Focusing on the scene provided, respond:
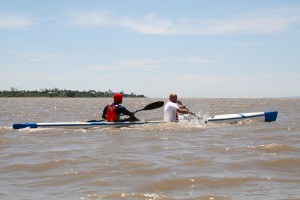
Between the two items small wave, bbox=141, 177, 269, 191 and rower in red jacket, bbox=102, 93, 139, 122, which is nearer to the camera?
small wave, bbox=141, 177, 269, 191

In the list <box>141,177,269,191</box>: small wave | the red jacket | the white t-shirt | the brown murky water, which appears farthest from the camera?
the white t-shirt

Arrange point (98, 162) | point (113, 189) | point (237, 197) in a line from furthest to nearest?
point (98, 162) < point (113, 189) < point (237, 197)

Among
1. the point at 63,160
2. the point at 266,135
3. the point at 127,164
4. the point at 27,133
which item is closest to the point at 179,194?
the point at 127,164

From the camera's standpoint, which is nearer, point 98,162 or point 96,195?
point 96,195

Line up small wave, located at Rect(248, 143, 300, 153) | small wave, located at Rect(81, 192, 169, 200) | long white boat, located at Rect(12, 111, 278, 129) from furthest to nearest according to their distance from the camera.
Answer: long white boat, located at Rect(12, 111, 278, 129) → small wave, located at Rect(248, 143, 300, 153) → small wave, located at Rect(81, 192, 169, 200)

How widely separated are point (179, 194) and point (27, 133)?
741cm

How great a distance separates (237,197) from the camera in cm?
453

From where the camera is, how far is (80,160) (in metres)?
6.82

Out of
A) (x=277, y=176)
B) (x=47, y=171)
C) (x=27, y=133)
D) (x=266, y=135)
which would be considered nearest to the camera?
(x=277, y=176)

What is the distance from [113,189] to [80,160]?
2042 mm

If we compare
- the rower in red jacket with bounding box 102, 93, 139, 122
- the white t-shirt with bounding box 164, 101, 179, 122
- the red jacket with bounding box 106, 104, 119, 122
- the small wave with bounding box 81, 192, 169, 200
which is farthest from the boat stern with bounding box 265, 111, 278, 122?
the small wave with bounding box 81, 192, 169, 200

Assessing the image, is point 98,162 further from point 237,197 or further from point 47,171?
point 237,197

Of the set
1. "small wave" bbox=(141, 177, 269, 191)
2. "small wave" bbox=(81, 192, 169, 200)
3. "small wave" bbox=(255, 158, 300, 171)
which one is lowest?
"small wave" bbox=(81, 192, 169, 200)

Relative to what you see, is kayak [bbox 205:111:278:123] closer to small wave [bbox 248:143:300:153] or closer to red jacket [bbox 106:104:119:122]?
red jacket [bbox 106:104:119:122]
